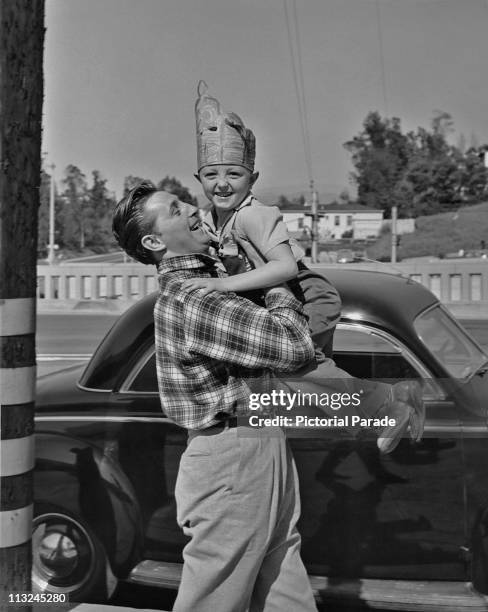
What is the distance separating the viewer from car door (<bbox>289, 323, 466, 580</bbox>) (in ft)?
9.09

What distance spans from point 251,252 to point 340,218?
1.44ft

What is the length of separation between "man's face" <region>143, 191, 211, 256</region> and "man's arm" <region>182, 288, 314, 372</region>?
0.18m

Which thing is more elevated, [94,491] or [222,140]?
[222,140]

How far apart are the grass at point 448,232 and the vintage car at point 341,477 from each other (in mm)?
293

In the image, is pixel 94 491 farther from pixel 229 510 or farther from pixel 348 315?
pixel 348 315

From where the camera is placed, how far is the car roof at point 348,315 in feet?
9.87

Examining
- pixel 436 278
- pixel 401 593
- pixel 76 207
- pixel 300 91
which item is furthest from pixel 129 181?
pixel 436 278

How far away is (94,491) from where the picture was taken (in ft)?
9.92

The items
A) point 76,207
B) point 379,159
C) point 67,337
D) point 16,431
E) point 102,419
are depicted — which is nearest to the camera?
point 379,159

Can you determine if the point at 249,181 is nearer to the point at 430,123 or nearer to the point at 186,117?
the point at 186,117

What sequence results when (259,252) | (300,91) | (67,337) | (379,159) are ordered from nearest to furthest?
(259,252) < (379,159) < (300,91) < (67,337)

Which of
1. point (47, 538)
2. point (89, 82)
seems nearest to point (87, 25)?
point (89, 82)

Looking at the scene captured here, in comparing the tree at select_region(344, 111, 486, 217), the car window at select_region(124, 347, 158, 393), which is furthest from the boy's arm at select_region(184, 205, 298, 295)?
the car window at select_region(124, 347, 158, 393)

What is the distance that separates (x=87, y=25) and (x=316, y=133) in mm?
879
